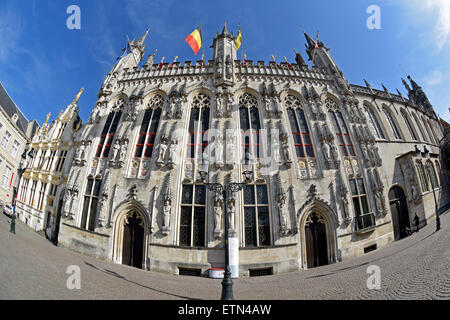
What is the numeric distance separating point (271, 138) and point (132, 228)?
1169 cm

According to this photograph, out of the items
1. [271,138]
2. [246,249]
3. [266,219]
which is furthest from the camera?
[271,138]

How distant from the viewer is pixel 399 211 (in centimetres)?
1327

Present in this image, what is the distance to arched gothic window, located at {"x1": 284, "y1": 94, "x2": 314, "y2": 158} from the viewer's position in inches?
494

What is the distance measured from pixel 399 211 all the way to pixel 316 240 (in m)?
8.95

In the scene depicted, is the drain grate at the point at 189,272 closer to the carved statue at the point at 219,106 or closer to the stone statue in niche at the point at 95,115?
the carved statue at the point at 219,106

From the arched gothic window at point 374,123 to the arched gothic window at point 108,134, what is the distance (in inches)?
976

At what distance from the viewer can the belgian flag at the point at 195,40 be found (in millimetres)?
16978

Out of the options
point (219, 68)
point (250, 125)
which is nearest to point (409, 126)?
point (250, 125)

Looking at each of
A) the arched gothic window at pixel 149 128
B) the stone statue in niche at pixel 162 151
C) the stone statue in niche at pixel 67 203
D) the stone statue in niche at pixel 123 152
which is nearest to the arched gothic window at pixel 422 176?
the stone statue in niche at pixel 162 151

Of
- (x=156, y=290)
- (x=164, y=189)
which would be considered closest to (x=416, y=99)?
(x=164, y=189)

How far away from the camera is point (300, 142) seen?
12.8 meters

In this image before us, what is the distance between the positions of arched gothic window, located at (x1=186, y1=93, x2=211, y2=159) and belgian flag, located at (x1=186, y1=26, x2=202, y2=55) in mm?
6805

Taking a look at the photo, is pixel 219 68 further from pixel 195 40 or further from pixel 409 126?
pixel 409 126
